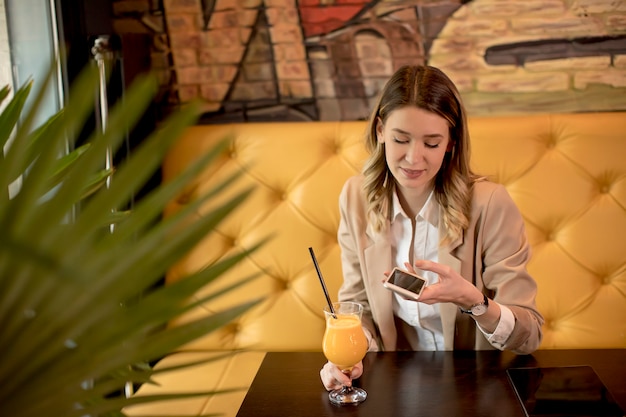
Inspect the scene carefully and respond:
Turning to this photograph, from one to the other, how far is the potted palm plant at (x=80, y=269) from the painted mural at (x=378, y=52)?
1947mm

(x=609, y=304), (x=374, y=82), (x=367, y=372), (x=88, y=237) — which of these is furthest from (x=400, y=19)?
(x=88, y=237)

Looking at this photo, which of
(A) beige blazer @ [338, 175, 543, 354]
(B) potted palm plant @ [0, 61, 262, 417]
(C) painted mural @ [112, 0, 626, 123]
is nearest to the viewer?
(B) potted palm plant @ [0, 61, 262, 417]

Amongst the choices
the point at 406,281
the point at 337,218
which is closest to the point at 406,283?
the point at 406,281

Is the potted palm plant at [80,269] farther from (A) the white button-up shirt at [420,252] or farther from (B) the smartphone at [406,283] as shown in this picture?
(A) the white button-up shirt at [420,252]

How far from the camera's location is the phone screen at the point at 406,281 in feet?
4.70

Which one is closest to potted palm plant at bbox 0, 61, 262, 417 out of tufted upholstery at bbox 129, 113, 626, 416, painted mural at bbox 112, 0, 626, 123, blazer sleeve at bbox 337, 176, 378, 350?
blazer sleeve at bbox 337, 176, 378, 350

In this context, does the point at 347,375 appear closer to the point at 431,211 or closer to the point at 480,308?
the point at 480,308

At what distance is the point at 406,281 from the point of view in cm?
144

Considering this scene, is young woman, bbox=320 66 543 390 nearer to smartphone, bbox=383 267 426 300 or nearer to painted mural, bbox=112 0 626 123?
smartphone, bbox=383 267 426 300

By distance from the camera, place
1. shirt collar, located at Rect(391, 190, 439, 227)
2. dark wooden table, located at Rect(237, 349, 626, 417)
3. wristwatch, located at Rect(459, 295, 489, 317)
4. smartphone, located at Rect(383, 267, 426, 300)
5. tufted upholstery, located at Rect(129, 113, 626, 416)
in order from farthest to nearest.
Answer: tufted upholstery, located at Rect(129, 113, 626, 416) < shirt collar, located at Rect(391, 190, 439, 227) < wristwatch, located at Rect(459, 295, 489, 317) < smartphone, located at Rect(383, 267, 426, 300) < dark wooden table, located at Rect(237, 349, 626, 417)

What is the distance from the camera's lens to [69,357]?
410 mm

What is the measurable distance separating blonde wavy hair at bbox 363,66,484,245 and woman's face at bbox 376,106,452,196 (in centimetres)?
2

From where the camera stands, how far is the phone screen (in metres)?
1.43

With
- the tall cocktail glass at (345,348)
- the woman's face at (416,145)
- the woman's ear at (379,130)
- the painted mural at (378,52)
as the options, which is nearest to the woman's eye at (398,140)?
the woman's face at (416,145)
